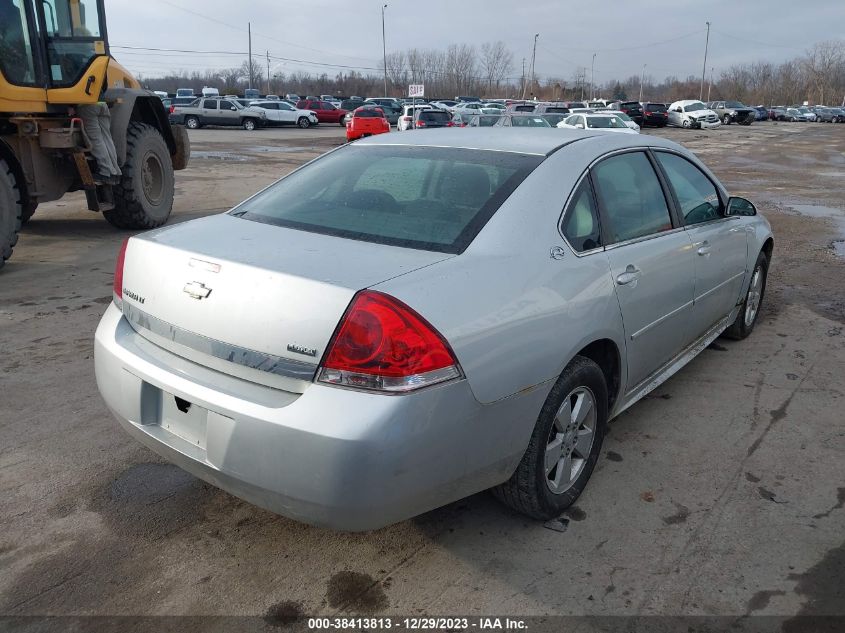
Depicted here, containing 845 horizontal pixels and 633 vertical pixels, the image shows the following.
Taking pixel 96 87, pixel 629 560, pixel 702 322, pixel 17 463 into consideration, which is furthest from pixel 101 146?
pixel 629 560

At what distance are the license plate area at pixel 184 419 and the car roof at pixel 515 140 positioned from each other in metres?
1.75

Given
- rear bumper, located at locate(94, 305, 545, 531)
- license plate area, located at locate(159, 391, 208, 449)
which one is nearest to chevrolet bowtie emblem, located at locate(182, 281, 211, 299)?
rear bumper, located at locate(94, 305, 545, 531)

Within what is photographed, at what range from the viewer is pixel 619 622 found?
243 centimetres

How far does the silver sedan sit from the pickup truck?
121 feet

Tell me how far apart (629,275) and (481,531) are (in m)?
1.32

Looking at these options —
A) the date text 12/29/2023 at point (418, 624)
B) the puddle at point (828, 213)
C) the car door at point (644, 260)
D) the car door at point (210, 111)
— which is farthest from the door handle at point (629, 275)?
the car door at point (210, 111)

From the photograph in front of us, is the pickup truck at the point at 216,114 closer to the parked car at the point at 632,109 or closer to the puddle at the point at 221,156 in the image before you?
the puddle at the point at 221,156

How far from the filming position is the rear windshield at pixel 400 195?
9.35ft

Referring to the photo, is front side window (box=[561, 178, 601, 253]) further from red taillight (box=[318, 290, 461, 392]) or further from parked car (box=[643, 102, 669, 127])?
parked car (box=[643, 102, 669, 127])

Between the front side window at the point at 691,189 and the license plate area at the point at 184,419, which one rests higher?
the front side window at the point at 691,189

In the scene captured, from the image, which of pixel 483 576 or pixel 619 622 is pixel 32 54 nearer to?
pixel 483 576

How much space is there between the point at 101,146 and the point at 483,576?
23.8ft

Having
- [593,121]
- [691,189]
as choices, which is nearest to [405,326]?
[691,189]

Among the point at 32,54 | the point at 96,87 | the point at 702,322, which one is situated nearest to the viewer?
the point at 702,322
